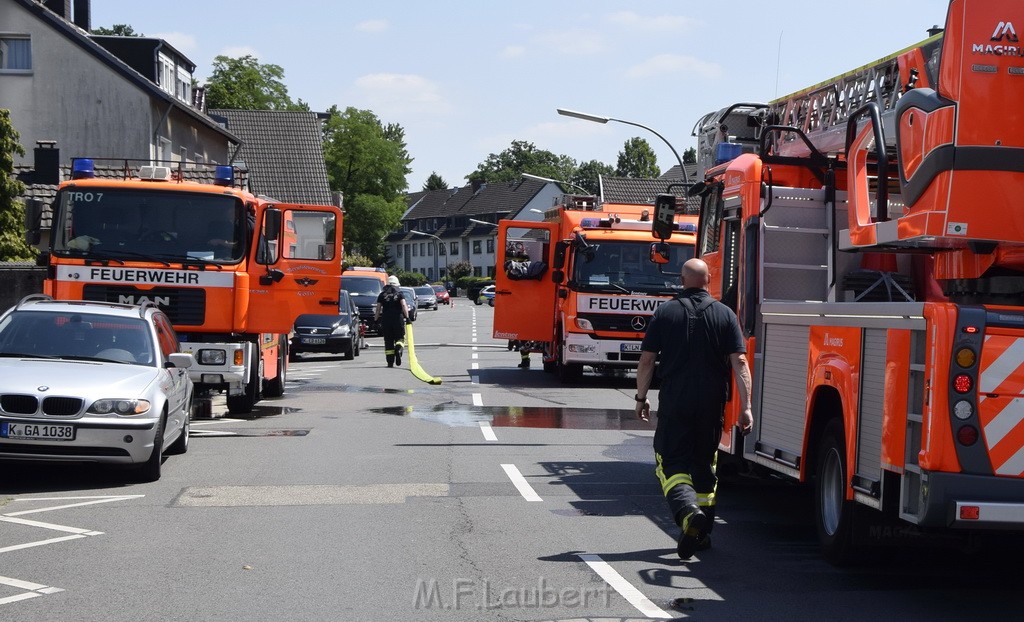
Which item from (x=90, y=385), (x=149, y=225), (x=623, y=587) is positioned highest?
(x=149, y=225)

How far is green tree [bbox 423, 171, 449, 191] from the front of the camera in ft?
618

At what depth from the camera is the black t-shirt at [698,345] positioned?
8.48m

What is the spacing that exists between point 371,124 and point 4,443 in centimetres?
8108

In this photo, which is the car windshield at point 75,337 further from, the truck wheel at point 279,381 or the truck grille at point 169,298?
the truck wheel at point 279,381

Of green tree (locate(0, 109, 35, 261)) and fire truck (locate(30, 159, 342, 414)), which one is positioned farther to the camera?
green tree (locate(0, 109, 35, 261))

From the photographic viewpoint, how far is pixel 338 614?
6.58 meters

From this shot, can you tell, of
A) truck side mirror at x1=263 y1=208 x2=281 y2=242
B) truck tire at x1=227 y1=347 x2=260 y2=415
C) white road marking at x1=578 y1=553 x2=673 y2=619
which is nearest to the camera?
white road marking at x1=578 y1=553 x2=673 y2=619

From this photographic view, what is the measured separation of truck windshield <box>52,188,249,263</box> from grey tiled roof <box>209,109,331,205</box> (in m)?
45.5

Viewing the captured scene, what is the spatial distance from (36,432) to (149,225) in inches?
258

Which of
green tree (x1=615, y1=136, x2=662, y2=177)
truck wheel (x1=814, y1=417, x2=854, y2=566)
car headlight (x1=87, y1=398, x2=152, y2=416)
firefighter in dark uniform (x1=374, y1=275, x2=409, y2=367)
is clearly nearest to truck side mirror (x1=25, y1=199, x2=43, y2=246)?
car headlight (x1=87, y1=398, x2=152, y2=416)

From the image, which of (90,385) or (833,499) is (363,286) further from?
(833,499)

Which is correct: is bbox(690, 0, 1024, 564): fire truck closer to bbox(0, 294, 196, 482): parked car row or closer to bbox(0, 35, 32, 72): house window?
bbox(0, 294, 196, 482): parked car row

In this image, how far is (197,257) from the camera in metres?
16.8

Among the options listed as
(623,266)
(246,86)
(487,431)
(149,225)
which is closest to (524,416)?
(487,431)
